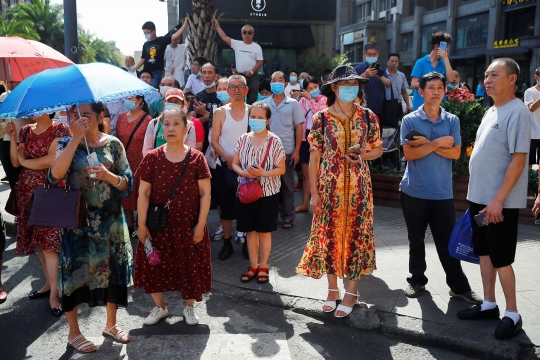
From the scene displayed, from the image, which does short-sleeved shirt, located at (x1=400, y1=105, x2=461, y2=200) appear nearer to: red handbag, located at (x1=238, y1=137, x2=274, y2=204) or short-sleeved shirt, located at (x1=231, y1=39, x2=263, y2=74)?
red handbag, located at (x1=238, y1=137, x2=274, y2=204)

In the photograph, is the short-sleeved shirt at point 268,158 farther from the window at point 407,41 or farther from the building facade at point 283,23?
the window at point 407,41

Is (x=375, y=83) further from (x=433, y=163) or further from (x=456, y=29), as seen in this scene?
(x=456, y=29)

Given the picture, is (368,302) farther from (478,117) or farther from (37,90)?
(478,117)

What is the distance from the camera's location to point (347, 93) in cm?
439

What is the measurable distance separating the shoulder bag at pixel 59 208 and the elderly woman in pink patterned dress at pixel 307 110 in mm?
4342

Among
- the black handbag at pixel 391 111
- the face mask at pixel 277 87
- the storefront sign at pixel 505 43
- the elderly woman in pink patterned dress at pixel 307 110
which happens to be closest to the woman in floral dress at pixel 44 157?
the face mask at pixel 277 87

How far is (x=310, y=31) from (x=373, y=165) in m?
16.6

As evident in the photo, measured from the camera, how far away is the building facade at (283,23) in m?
23.3

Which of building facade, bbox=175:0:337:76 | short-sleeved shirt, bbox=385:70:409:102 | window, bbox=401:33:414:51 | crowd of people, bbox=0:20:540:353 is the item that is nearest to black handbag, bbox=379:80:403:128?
short-sleeved shirt, bbox=385:70:409:102

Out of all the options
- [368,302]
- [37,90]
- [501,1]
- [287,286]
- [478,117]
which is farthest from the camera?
[501,1]

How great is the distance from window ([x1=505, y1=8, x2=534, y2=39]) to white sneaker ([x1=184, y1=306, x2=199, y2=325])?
29.5 meters

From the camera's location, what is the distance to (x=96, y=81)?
3.62m

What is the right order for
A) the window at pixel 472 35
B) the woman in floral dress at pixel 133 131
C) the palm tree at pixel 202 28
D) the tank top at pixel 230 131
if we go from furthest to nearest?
the window at pixel 472 35 → the palm tree at pixel 202 28 → the woman in floral dress at pixel 133 131 → the tank top at pixel 230 131

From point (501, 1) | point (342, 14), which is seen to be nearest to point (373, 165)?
point (501, 1)
